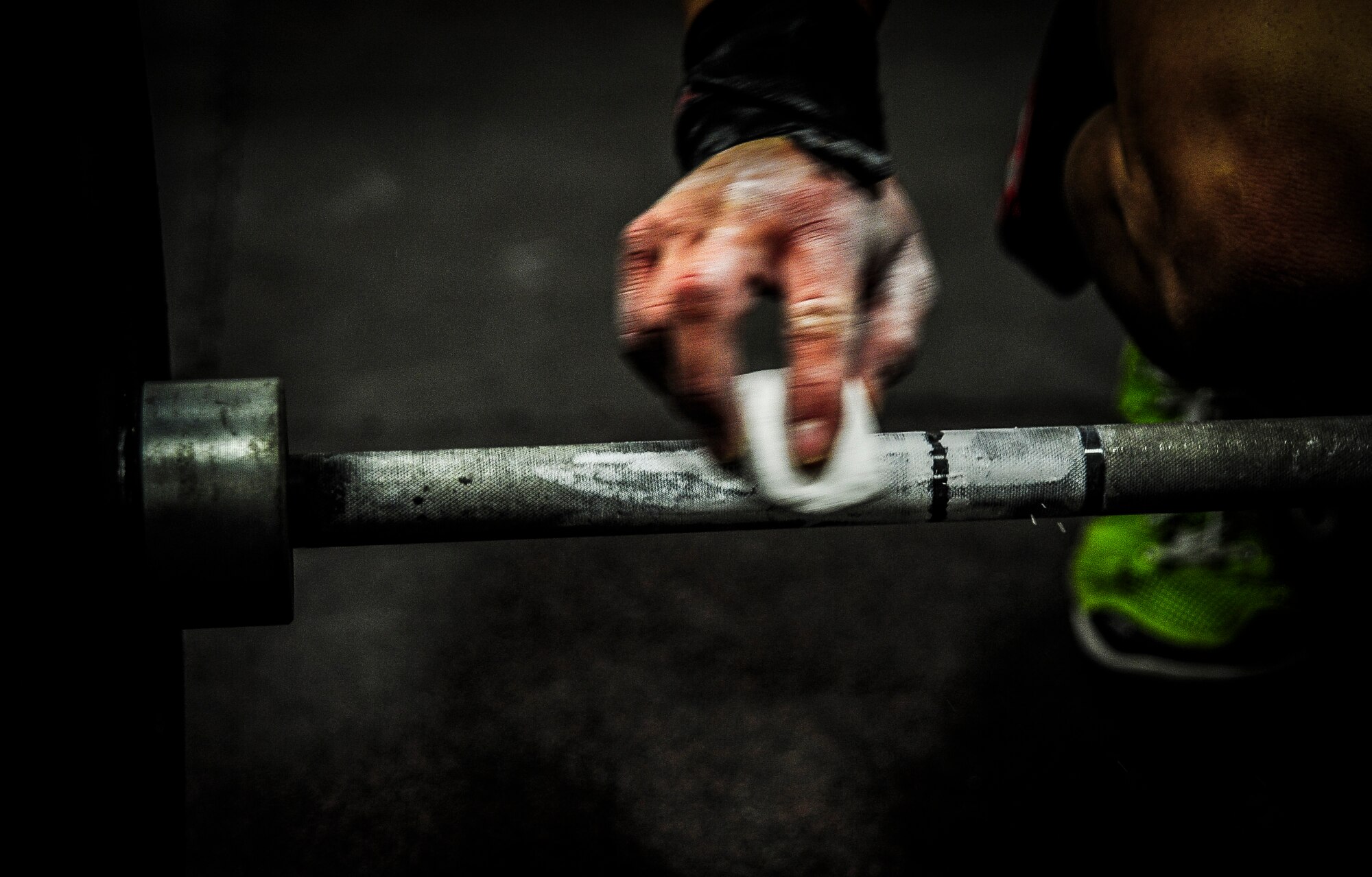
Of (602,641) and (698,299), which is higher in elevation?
(698,299)

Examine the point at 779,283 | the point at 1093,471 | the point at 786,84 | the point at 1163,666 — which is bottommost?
the point at 1163,666

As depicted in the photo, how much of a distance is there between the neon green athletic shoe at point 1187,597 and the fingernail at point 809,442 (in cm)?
74

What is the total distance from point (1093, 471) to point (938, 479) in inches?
3.7

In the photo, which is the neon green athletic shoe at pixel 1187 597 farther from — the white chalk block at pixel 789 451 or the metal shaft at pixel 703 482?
the white chalk block at pixel 789 451

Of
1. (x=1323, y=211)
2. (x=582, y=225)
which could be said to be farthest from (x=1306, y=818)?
(x=582, y=225)

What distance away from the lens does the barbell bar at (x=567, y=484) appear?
51 centimetres

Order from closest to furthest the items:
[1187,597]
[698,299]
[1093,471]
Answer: [698,299] < [1093,471] < [1187,597]

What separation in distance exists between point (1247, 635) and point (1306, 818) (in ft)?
0.60

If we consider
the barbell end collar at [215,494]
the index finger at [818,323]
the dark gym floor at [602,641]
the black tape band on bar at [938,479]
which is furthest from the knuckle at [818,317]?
the dark gym floor at [602,641]

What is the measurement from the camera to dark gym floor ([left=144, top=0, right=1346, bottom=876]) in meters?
0.95

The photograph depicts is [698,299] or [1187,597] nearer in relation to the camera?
[698,299]

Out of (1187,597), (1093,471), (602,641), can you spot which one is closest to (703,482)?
(1093,471)

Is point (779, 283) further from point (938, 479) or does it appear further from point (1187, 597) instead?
point (1187, 597)

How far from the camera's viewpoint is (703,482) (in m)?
0.53
